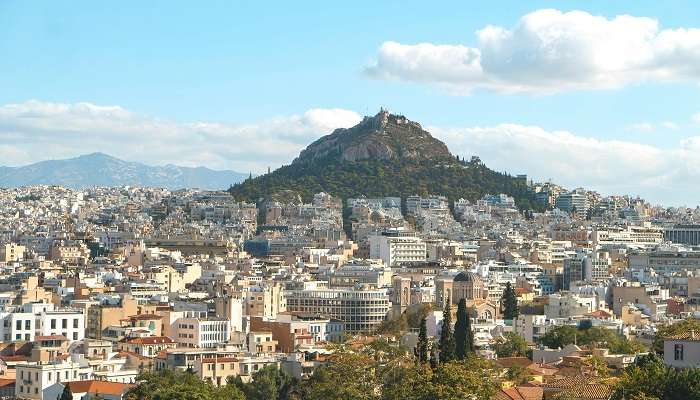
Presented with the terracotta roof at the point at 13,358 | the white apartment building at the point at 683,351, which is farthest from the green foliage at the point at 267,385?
the white apartment building at the point at 683,351

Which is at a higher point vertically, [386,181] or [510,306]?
[386,181]

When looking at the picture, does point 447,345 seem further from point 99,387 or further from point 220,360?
point 99,387

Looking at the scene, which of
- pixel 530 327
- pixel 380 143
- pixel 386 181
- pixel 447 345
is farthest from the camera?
pixel 380 143

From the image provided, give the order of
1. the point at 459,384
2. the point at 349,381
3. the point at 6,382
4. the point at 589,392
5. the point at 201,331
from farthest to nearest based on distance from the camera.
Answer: the point at 201,331, the point at 6,382, the point at 349,381, the point at 459,384, the point at 589,392

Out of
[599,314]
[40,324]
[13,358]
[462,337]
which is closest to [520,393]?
[462,337]

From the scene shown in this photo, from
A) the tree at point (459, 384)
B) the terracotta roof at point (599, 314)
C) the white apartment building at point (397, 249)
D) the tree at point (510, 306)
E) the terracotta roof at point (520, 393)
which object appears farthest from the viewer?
the white apartment building at point (397, 249)

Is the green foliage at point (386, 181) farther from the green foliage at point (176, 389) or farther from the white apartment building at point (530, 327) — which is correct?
the green foliage at point (176, 389)

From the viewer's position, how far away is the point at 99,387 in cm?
5166

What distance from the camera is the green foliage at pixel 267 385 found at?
52.7 metres

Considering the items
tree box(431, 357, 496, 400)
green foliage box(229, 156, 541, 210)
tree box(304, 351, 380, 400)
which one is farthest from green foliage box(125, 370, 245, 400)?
green foliage box(229, 156, 541, 210)

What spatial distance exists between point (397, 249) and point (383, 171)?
168 feet

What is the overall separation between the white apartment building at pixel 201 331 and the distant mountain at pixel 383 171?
9467cm

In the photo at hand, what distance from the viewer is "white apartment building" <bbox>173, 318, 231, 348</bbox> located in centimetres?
6850

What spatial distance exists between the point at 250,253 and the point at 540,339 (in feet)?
206
